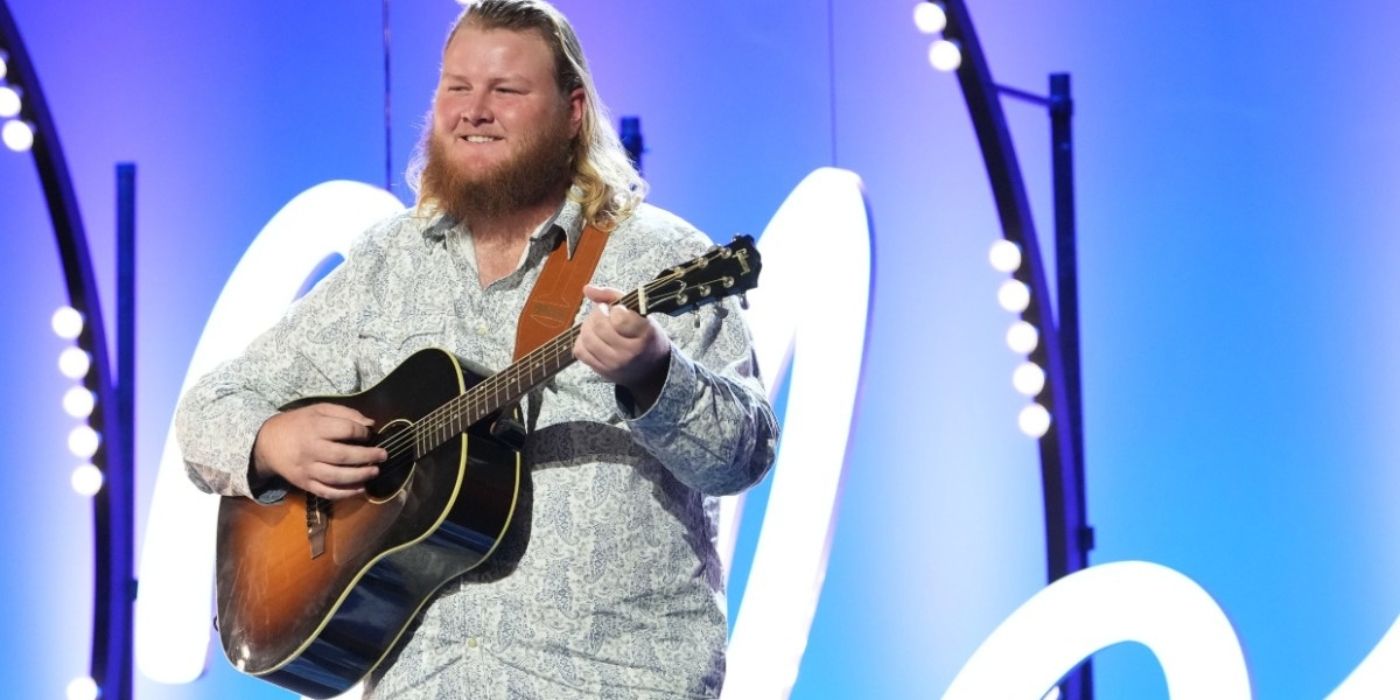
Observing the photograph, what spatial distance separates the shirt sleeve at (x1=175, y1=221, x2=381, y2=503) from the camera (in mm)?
2338

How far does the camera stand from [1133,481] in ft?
13.3

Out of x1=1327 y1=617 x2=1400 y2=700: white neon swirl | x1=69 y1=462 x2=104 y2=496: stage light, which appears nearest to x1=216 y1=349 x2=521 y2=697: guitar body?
x1=1327 y1=617 x2=1400 y2=700: white neon swirl

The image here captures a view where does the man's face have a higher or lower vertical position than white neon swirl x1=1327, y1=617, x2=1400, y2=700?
higher

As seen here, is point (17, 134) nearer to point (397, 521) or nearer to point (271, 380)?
point (271, 380)

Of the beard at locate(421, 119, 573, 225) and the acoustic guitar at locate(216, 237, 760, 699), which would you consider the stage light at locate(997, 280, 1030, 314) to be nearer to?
the beard at locate(421, 119, 573, 225)

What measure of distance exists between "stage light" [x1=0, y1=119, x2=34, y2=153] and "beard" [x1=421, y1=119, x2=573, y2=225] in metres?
2.76

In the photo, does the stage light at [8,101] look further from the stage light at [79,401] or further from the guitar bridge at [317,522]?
the guitar bridge at [317,522]

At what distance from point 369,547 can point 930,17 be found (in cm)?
213

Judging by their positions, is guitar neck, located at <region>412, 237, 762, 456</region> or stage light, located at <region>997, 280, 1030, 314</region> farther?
stage light, located at <region>997, 280, 1030, 314</region>

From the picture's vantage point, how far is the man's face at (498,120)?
2.34m

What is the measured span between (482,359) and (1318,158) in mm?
2301

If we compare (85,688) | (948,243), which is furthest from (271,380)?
(85,688)

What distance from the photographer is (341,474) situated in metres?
2.26

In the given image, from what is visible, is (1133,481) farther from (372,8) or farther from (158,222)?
(158,222)
